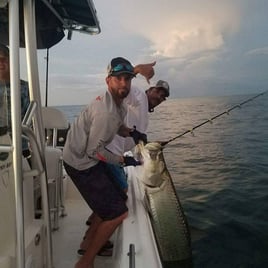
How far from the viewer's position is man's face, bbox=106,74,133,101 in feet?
8.43

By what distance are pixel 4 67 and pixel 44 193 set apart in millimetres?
684

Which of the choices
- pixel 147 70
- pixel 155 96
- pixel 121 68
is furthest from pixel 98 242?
pixel 147 70

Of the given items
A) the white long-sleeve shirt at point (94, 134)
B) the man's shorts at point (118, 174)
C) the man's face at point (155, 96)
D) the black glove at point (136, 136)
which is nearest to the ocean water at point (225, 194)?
the black glove at point (136, 136)

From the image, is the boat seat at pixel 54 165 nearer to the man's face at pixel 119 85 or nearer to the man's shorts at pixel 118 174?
the man's shorts at pixel 118 174

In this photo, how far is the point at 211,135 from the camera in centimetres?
1844

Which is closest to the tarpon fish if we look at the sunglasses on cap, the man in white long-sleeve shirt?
the man in white long-sleeve shirt

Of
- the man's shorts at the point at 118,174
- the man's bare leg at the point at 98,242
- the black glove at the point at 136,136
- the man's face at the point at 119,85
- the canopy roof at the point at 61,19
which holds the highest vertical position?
the canopy roof at the point at 61,19

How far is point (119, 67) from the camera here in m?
2.55

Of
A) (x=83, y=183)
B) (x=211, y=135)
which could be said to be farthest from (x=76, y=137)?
(x=211, y=135)

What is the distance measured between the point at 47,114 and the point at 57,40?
820 millimetres

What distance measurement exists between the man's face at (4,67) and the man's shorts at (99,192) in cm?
119

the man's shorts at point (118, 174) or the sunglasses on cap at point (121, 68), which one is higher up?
the sunglasses on cap at point (121, 68)

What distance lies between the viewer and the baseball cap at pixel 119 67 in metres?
2.55

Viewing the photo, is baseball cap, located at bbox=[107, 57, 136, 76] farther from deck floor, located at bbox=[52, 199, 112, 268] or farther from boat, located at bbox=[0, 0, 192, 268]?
deck floor, located at bbox=[52, 199, 112, 268]
